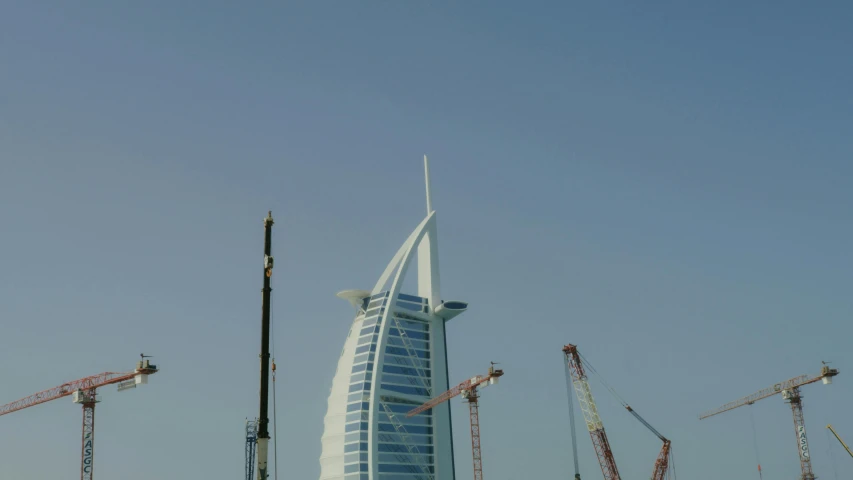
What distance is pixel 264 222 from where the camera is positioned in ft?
175

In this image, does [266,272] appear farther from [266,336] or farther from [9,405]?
[9,405]

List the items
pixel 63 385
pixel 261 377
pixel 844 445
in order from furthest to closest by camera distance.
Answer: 1. pixel 63 385
2. pixel 844 445
3. pixel 261 377

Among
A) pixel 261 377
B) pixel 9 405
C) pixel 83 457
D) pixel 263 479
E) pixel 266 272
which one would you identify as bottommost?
pixel 263 479

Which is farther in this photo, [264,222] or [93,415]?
[93,415]

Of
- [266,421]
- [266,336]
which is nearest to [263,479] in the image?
[266,421]

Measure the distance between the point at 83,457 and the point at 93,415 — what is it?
7962 millimetres

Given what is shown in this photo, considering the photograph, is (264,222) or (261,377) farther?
(264,222)

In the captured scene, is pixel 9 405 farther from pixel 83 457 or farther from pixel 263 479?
Result: pixel 263 479

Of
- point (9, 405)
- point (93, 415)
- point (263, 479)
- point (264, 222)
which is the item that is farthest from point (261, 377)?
point (9, 405)

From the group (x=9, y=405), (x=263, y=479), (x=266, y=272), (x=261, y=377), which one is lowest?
(x=263, y=479)

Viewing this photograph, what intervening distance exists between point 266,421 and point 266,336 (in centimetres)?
438

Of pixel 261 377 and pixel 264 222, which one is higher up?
pixel 264 222

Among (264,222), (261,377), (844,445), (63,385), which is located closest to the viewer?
(261,377)

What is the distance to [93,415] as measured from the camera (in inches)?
7293
